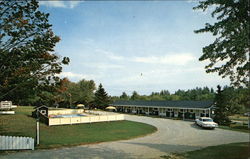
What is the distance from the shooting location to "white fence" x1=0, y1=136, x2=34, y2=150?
40.0ft

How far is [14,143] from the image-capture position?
1235cm

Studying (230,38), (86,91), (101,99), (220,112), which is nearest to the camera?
(230,38)

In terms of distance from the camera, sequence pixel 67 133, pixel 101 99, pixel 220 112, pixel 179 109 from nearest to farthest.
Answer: pixel 67 133 → pixel 220 112 → pixel 179 109 → pixel 101 99

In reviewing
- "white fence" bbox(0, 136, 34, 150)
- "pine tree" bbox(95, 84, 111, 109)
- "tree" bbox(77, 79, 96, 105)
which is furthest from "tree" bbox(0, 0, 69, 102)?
"tree" bbox(77, 79, 96, 105)

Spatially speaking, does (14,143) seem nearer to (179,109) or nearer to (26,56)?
(26,56)

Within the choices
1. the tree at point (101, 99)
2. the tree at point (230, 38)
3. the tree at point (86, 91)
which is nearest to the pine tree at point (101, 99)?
the tree at point (101, 99)

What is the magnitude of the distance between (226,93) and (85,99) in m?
58.1

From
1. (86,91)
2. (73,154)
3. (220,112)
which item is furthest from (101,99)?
(73,154)

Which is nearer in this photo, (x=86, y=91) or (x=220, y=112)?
(x=220, y=112)

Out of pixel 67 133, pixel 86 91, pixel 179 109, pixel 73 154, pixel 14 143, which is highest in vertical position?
pixel 86 91

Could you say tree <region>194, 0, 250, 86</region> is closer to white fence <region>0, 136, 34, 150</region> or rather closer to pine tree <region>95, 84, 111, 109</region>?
white fence <region>0, 136, 34, 150</region>

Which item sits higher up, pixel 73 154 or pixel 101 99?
pixel 101 99

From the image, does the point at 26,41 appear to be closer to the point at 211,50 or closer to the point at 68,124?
the point at 211,50

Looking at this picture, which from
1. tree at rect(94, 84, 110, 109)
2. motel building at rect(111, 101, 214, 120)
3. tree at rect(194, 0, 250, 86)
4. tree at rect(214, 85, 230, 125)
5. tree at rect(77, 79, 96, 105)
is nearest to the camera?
tree at rect(194, 0, 250, 86)
